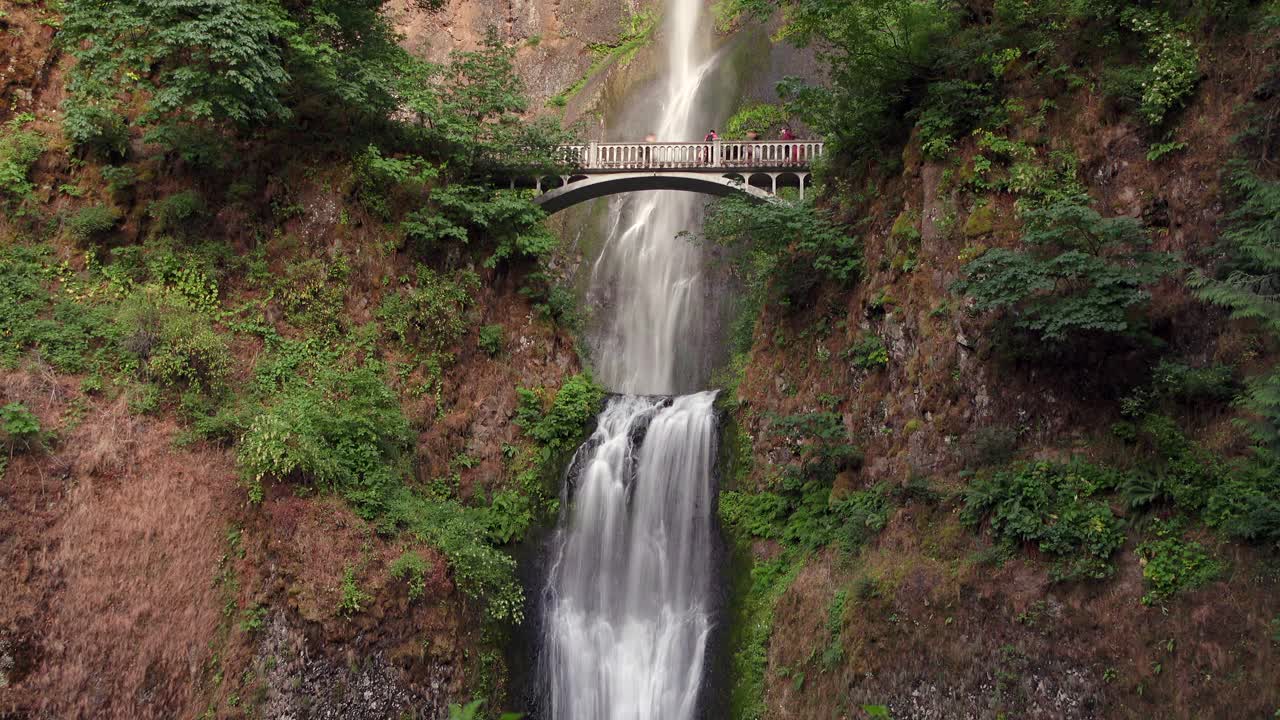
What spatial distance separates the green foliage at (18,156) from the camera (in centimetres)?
1578

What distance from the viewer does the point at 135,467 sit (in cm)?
1352

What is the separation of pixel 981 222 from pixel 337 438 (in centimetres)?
1110

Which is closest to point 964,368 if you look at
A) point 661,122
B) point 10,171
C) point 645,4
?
point 10,171

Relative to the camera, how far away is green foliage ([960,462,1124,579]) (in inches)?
394

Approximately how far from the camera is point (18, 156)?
16.0m

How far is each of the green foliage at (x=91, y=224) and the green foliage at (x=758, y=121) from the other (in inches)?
652

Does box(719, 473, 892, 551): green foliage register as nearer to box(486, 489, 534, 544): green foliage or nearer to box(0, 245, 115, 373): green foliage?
box(486, 489, 534, 544): green foliage

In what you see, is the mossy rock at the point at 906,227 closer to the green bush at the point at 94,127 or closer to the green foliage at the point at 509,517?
the green foliage at the point at 509,517

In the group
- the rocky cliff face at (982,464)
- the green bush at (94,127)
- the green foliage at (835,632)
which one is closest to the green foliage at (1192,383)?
the rocky cliff face at (982,464)

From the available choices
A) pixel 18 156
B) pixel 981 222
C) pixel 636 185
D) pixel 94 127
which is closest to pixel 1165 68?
pixel 981 222

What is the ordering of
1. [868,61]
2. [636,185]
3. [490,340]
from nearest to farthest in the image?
[868,61] → [490,340] → [636,185]

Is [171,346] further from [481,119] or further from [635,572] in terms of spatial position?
[635,572]

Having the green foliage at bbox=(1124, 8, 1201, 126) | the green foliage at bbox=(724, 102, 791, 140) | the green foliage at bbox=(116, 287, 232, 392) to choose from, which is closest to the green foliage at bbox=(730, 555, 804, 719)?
the green foliage at bbox=(1124, 8, 1201, 126)

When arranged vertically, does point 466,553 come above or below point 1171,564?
below
